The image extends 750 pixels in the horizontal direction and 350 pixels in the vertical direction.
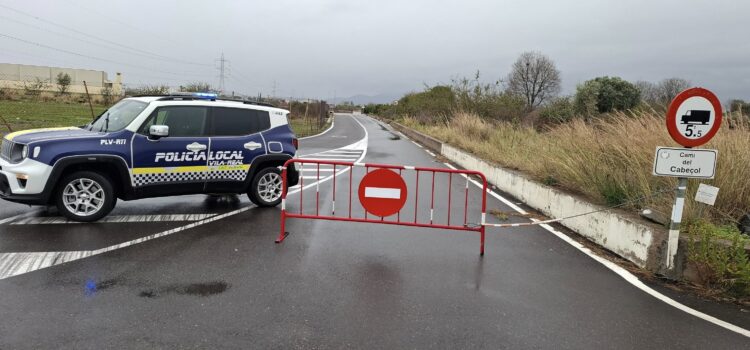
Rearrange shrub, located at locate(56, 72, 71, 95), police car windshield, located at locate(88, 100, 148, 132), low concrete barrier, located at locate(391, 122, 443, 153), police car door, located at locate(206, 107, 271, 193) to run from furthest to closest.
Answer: shrub, located at locate(56, 72, 71, 95) < low concrete barrier, located at locate(391, 122, 443, 153) < police car door, located at locate(206, 107, 271, 193) < police car windshield, located at locate(88, 100, 148, 132)

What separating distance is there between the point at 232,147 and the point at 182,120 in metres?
0.84

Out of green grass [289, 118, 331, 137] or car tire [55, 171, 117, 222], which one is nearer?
car tire [55, 171, 117, 222]

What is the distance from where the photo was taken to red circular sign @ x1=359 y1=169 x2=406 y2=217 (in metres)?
6.91

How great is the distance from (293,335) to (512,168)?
30.3ft

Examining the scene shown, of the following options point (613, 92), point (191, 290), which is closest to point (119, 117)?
point (191, 290)

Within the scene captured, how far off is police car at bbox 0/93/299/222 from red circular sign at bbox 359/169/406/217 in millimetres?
2214

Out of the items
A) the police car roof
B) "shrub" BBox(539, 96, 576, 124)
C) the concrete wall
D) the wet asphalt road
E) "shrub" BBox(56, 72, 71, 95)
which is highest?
"shrub" BBox(56, 72, 71, 95)

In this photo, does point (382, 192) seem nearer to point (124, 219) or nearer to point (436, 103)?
point (124, 219)

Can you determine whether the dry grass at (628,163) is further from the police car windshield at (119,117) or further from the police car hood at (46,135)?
the police car hood at (46,135)

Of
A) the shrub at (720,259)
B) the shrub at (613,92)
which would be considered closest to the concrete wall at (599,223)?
the shrub at (720,259)

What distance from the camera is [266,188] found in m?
8.83

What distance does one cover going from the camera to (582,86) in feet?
175

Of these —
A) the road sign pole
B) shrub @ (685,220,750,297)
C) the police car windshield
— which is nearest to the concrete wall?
the road sign pole

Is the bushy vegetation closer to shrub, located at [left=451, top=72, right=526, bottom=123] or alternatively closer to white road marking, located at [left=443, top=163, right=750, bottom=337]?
shrub, located at [left=451, top=72, right=526, bottom=123]
